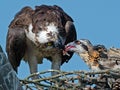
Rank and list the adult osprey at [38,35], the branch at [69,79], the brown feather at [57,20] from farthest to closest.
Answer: the brown feather at [57,20] → the adult osprey at [38,35] → the branch at [69,79]

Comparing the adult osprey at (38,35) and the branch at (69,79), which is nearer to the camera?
the branch at (69,79)

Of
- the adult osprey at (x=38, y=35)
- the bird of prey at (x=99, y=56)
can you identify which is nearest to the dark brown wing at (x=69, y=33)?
the adult osprey at (x=38, y=35)

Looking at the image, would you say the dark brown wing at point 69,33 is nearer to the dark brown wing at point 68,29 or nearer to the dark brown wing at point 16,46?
the dark brown wing at point 68,29

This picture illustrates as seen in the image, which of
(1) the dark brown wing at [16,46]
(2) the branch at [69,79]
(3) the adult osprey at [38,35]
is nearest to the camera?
(2) the branch at [69,79]

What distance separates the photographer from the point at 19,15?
35.3ft

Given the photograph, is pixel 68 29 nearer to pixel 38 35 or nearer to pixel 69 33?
pixel 69 33

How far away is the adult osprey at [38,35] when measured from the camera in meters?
10.3

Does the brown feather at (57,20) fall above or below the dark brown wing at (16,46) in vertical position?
above

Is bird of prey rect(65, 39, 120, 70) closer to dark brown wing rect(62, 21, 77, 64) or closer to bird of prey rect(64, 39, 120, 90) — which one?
bird of prey rect(64, 39, 120, 90)

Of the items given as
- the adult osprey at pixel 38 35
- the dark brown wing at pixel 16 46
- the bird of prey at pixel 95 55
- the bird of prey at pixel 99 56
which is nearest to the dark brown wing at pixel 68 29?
the adult osprey at pixel 38 35

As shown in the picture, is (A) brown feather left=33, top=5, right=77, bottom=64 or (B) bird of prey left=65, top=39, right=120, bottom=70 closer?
(B) bird of prey left=65, top=39, right=120, bottom=70

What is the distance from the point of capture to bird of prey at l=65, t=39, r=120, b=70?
8.38 metres

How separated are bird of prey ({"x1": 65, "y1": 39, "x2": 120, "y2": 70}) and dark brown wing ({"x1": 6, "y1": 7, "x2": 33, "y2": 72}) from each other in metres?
1.58

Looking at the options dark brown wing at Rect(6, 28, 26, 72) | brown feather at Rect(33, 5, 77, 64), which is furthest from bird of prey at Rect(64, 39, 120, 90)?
dark brown wing at Rect(6, 28, 26, 72)
